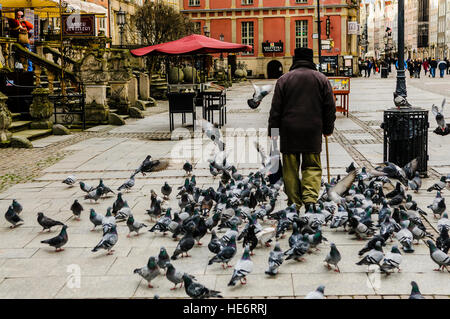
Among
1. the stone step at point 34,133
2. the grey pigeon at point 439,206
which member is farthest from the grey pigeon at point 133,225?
the stone step at point 34,133

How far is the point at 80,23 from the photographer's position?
69.1 feet

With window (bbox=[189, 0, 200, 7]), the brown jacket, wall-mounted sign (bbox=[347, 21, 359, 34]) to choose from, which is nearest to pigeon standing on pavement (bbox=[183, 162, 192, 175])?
the brown jacket

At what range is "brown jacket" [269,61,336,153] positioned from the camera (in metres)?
7.18

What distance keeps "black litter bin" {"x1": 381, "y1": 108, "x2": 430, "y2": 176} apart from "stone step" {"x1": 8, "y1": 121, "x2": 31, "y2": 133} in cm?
1051

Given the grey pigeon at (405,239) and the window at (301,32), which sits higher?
the window at (301,32)

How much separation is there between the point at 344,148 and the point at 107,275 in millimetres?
8354

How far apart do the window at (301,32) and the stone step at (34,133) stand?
47916 millimetres

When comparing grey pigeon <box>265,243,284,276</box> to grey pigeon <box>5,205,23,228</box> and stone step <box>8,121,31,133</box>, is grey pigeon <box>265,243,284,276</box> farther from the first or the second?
stone step <box>8,121,31,133</box>

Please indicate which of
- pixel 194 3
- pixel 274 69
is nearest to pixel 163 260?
pixel 274 69

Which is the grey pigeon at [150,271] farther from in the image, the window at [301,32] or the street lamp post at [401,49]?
the window at [301,32]

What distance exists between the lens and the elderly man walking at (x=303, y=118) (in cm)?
720

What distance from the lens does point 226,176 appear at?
9.58m
